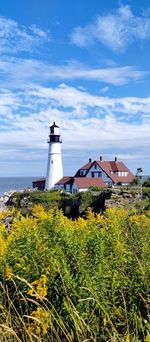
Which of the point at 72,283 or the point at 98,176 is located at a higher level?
the point at 98,176

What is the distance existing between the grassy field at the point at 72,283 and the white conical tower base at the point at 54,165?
61658mm

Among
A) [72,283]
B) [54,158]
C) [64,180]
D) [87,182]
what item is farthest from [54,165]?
[72,283]

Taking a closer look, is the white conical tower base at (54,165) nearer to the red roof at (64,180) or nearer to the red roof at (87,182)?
the red roof at (64,180)

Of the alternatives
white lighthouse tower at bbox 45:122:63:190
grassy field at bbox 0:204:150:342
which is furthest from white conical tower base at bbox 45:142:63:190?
grassy field at bbox 0:204:150:342

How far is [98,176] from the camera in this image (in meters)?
67.0

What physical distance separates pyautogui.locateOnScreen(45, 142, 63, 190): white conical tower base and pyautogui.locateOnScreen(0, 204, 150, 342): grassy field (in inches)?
2427

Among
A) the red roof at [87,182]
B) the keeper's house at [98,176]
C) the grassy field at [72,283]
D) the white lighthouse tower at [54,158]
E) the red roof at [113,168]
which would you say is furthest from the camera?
the red roof at [113,168]

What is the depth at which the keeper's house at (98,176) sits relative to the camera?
61.9 m

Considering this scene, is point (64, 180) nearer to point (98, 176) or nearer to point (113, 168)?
point (98, 176)

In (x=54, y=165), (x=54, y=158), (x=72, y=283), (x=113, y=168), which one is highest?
(x=54, y=158)

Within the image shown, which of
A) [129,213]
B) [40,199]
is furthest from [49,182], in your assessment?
[129,213]

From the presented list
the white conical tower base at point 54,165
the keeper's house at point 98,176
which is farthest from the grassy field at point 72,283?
the white conical tower base at point 54,165

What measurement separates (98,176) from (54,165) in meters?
7.64

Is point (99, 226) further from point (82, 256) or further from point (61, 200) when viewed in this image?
point (61, 200)
